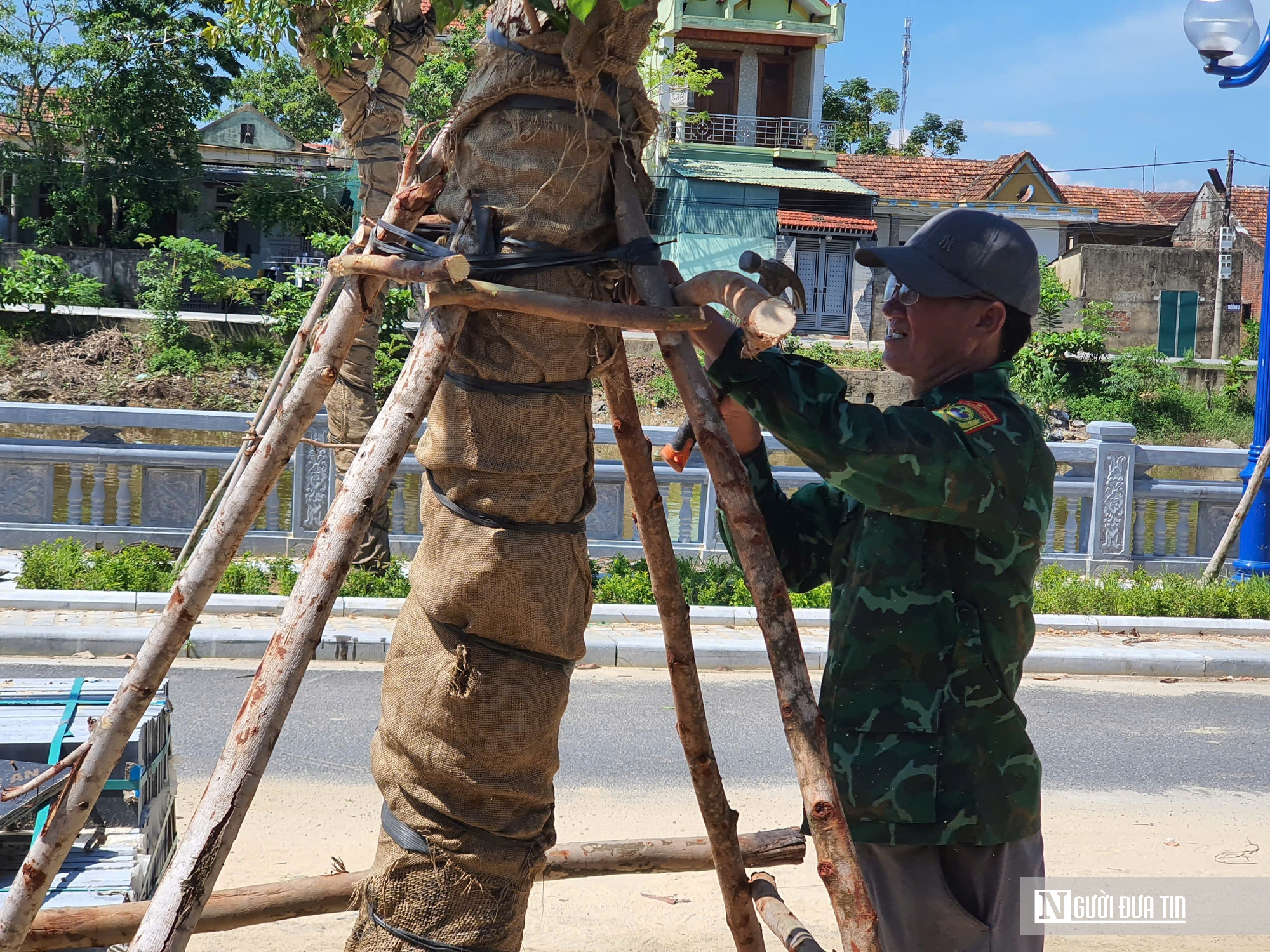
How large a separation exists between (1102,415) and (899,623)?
827 inches

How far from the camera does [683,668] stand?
96.7 inches

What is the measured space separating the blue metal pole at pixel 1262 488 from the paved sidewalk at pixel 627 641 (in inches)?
43.6

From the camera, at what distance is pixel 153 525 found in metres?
8.97

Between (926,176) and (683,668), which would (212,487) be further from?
(926,176)

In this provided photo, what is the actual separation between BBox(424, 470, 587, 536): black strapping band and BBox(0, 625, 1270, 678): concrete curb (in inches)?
193

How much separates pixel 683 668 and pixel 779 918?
0.84 meters

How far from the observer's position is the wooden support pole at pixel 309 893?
255cm

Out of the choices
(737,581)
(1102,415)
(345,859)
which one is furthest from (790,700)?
(1102,415)

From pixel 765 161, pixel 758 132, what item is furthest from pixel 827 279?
pixel 758 132

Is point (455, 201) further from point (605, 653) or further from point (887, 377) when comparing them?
point (887, 377)

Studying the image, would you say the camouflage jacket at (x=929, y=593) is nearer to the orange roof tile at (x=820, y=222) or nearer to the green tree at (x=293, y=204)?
the green tree at (x=293, y=204)

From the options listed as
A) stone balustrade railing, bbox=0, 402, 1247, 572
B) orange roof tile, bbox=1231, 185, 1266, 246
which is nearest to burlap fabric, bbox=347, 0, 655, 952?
stone balustrade railing, bbox=0, 402, 1247, 572

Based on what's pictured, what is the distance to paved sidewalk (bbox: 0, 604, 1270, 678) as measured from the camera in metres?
7.04

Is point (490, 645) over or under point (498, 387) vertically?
under
